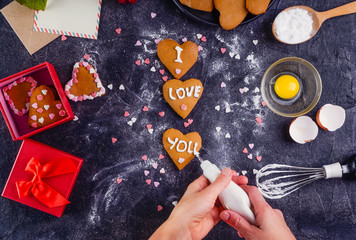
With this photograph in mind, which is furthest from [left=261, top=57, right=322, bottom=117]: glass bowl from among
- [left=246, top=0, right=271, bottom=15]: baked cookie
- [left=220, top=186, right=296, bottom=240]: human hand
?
[left=220, top=186, right=296, bottom=240]: human hand

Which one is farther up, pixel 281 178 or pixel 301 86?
pixel 301 86

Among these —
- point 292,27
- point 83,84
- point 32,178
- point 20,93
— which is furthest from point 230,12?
point 32,178

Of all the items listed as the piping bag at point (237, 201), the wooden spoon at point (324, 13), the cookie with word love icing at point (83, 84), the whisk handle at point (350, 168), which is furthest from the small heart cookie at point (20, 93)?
the whisk handle at point (350, 168)

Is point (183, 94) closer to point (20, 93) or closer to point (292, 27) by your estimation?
point (292, 27)

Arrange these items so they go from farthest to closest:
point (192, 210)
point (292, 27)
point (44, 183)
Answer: point (292, 27)
point (44, 183)
point (192, 210)

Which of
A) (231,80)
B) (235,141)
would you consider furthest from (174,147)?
(231,80)

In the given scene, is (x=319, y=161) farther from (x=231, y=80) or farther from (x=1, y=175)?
(x=1, y=175)
